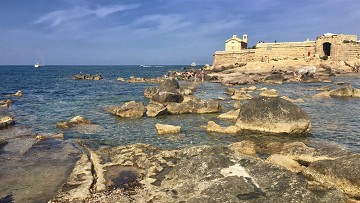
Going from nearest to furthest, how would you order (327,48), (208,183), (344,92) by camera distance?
(208,183), (344,92), (327,48)

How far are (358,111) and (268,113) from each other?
1292 centimetres

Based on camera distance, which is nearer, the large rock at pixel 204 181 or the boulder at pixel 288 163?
the large rock at pixel 204 181

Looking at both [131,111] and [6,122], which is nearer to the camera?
[6,122]

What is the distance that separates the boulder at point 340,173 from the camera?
35.1ft

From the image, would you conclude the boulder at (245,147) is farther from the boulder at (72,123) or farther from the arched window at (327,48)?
the arched window at (327,48)

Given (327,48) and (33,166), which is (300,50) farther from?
(33,166)

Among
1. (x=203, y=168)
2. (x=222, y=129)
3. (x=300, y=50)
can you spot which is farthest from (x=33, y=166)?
(x=300, y=50)

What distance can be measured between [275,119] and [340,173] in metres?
8.89

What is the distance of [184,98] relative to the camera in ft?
106

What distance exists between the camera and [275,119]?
782 inches

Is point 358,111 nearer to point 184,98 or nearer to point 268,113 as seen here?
point 268,113

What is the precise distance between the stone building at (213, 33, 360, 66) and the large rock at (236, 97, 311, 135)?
208 feet

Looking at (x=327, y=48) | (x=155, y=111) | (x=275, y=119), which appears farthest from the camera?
(x=327, y=48)

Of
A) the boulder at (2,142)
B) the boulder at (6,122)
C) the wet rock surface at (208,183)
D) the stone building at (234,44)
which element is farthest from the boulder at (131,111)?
the stone building at (234,44)
